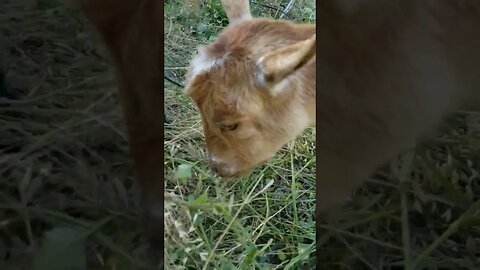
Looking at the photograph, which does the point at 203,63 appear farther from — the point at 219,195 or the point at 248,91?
the point at 219,195

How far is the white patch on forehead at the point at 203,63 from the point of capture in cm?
97

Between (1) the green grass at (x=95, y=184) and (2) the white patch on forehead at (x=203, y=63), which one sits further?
(2) the white patch on forehead at (x=203, y=63)

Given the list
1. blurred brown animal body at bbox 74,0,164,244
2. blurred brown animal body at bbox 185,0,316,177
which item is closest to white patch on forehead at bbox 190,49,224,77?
blurred brown animal body at bbox 185,0,316,177

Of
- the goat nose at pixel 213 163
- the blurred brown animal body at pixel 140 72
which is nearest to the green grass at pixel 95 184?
the blurred brown animal body at pixel 140 72

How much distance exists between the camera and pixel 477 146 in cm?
85

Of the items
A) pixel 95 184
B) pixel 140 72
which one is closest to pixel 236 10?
pixel 140 72

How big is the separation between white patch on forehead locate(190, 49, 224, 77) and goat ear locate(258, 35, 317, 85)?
0.21 ft

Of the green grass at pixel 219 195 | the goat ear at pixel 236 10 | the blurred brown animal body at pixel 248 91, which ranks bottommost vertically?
the green grass at pixel 219 195

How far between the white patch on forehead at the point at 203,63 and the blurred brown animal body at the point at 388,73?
0.18 meters

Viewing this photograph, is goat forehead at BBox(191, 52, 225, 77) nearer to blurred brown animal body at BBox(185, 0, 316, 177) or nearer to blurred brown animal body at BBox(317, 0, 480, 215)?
blurred brown animal body at BBox(185, 0, 316, 177)

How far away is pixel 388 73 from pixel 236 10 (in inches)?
10.5

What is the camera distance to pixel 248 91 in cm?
95

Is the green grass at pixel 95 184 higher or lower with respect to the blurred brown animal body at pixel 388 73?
lower

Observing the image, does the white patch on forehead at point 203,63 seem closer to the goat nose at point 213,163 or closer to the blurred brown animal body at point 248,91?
the blurred brown animal body at point 248,91
